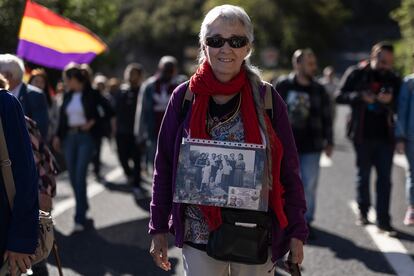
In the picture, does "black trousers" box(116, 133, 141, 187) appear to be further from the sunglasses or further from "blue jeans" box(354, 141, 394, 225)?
the sunglasses

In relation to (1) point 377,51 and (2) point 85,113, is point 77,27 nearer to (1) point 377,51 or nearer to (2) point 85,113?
(2) point 85,113

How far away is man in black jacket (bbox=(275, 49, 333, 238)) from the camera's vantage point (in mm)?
7246

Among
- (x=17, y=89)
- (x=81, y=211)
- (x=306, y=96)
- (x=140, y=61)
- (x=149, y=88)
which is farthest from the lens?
(x=140, y=61)

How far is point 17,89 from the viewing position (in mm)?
5758

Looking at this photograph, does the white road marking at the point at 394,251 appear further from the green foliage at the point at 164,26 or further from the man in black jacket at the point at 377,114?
the green foliage at the point at 164,26

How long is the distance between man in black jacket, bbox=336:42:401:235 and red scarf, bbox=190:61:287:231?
4261mm

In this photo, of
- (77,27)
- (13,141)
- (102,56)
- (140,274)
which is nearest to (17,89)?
(140,274)

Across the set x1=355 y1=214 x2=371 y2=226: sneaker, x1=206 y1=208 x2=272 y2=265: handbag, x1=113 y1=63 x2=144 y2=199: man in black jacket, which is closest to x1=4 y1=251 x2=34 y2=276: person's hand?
x1=206 y1=208 x2=272 y2=265: handbag

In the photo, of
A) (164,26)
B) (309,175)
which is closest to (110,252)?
(309,175)

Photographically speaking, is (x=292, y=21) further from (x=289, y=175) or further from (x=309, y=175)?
(x=289, y=175)

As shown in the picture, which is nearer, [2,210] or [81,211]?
[2,210]

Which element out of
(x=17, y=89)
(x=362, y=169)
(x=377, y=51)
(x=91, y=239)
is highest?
(x=377, y=51)

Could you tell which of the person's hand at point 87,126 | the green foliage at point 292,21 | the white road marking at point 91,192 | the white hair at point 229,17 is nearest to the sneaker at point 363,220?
the person's hand at point 87,126

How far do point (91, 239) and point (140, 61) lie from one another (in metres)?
46.5
